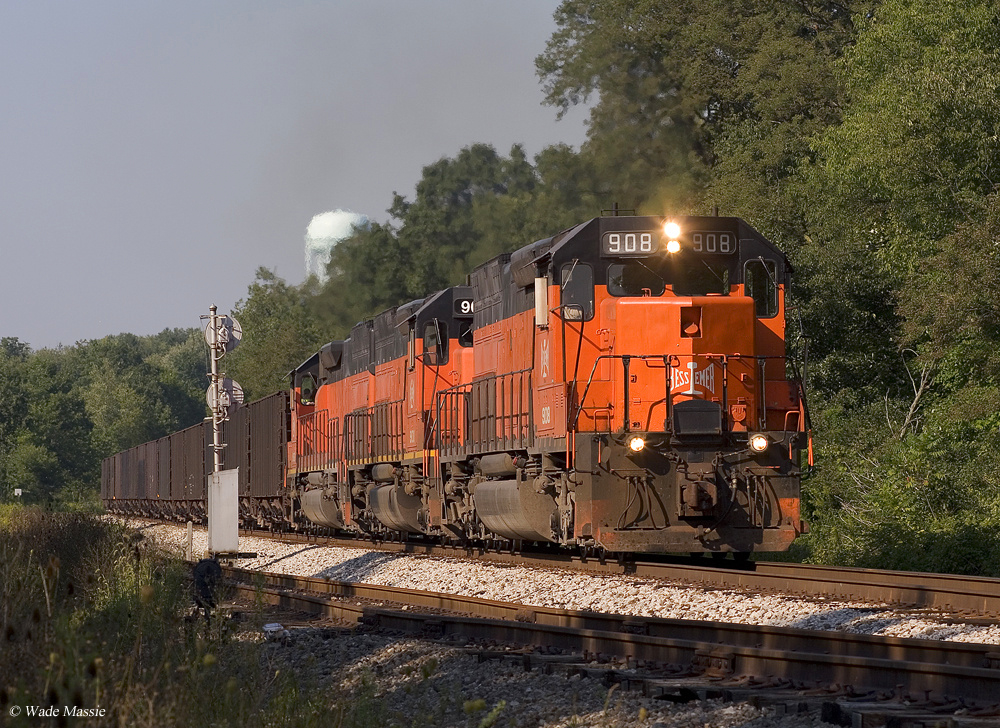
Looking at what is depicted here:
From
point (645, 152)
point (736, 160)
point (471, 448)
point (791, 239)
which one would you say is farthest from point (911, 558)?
point (645, 152)

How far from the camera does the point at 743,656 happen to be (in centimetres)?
791

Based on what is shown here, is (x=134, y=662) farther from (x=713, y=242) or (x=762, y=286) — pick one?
(x=762, y=286)

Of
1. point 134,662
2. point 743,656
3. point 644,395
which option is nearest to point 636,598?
point 644,395

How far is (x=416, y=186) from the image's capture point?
80.7 m

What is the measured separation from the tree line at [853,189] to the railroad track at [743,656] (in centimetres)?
633

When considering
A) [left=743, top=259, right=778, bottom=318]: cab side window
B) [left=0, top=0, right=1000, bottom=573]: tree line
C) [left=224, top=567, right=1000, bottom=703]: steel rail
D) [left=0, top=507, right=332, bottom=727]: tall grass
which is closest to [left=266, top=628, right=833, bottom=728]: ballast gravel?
[left=0, top=507, right=332, bottom=727]: tall grass

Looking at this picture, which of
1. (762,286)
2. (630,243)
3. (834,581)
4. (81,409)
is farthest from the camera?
(81,409)

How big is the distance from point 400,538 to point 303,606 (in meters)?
11.1

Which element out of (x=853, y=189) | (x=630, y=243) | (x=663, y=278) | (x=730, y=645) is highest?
(x=853, y=189)

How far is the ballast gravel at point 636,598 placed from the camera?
10414 mm

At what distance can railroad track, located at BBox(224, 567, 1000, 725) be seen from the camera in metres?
6.79

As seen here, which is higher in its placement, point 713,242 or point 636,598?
point 713,242

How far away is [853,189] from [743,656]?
21852mm

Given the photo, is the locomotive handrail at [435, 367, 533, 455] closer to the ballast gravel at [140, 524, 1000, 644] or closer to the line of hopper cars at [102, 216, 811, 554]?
the line of hopper cars at [102, 216, 811, 554]
